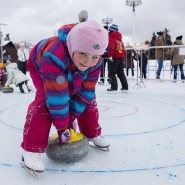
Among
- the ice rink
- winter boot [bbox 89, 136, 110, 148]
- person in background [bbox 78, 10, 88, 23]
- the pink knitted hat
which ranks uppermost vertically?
person in background [bbox 78, 10, 88, 23]

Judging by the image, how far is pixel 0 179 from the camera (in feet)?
6.07

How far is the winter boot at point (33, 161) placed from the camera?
1848mm

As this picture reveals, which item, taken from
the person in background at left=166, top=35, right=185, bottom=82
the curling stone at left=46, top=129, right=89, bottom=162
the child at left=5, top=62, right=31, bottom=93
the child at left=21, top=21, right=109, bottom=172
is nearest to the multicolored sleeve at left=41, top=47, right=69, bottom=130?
the child at left=21, top=21, right=109, bottom=172

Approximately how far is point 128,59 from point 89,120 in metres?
7.69

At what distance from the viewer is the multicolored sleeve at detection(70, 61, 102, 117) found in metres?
2.09

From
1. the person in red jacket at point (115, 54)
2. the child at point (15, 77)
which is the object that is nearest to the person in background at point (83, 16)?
the person in red jacket at point (115, 54)

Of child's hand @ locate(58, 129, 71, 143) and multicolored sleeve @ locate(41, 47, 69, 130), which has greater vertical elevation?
multicolored sleeve @ locate(41, 47, 69, 130)

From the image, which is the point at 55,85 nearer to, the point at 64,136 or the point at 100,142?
the point at 64,136

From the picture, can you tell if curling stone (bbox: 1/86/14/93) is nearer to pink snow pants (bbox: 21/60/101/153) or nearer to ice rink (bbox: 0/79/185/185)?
ice rink (bbox: 0/79/185/185)

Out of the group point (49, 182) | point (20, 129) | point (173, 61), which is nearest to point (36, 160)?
point (49, 182)

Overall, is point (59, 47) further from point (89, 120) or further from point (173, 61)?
point (173, 61)

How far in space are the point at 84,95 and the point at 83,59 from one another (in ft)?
1.21

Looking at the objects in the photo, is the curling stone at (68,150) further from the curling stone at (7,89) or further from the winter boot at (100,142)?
the curling stone at (7,89)

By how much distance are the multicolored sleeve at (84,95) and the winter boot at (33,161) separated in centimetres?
42
